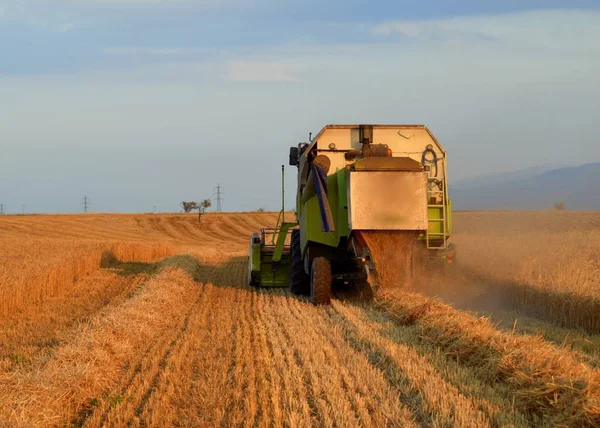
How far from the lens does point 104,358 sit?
626cm

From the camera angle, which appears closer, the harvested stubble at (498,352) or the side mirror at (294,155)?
the harvested stubble at (498,352)

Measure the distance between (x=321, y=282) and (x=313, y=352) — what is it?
3413 millimetres

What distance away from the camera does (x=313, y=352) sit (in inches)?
258

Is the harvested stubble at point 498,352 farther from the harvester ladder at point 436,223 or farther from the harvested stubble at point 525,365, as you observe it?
the harvester ladder at point 436,223

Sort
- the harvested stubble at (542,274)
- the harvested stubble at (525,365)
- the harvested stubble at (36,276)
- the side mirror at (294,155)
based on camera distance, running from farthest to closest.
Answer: the side mirror at (294,155)
the harvested stubble at (36,276)
the harvested stubble at (542,274)
the harvested stubble at (525,365)

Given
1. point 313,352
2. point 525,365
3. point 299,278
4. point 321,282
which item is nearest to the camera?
point 525,365

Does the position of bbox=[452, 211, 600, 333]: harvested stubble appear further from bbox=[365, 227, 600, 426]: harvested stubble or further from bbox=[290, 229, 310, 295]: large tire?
bbox=[290, 229, 310, 295]: large tire

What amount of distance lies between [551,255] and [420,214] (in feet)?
14.9

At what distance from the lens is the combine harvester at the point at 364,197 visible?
30.1 feet

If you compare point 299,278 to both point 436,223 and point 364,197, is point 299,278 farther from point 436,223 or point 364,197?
point 364,197

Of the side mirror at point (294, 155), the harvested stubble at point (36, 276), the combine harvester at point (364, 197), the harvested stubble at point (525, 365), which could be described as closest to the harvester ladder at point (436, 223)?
the combine harvester at point (364, 197)

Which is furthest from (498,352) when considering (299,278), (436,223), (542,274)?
(299,278)

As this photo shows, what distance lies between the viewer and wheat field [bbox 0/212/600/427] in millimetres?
4652

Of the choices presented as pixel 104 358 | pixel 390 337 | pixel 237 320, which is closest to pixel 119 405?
pixel 104 358
